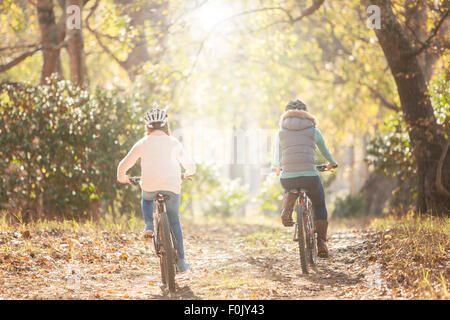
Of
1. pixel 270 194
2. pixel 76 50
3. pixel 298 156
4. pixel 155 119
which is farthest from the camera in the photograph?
pixel 270 194

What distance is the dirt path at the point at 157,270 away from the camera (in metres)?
6.44

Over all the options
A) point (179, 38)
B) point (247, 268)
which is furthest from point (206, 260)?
point (179, 38)

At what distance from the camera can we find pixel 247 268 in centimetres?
798

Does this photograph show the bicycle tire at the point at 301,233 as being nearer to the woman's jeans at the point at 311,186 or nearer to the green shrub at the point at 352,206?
the woman's jeans at the point at 311,186

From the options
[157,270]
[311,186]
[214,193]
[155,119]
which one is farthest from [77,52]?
[311,186]

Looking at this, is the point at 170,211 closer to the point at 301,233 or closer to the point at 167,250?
the point at 167,250

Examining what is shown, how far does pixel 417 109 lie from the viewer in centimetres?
1044

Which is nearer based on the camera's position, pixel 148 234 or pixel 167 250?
pixel 167 250

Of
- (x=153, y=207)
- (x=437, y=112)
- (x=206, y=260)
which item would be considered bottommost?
(x=206, y=260)

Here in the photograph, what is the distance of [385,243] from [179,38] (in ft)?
33.0

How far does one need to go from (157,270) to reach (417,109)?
5.38 metres

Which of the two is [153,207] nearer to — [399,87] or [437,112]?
[399,87]

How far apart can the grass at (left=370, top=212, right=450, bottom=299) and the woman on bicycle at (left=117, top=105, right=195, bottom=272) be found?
243 cm

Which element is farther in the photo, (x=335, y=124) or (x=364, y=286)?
(x=335, y=124)
